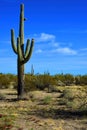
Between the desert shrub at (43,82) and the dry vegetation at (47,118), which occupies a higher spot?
the desert shrub at (43,82)

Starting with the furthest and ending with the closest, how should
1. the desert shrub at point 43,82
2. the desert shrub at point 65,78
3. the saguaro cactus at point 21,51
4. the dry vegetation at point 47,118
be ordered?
the desert shrub at point 65,78 < the desert shrub at point 43,82 < the saguaro cactus at point 21,51 < the dry vegetation at point 47,118

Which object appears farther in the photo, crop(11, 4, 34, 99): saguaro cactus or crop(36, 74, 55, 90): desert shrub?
crop(36, 74, 55, 90): desert shrub

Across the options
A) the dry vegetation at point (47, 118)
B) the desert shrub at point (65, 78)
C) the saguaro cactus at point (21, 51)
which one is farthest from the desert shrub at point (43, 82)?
the dry vegetation at point (47, 118)

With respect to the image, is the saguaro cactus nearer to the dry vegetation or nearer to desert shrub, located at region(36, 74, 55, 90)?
the dry vegetation

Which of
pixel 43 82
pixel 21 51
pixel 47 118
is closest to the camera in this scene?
pixel 47 118

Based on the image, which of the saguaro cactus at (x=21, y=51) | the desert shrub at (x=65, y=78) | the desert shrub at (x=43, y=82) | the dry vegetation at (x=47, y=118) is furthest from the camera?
the desert shrub at (x=65, y=78)

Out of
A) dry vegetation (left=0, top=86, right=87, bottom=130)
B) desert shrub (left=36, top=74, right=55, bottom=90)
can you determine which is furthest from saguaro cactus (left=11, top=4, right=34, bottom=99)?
desert shrub (left=36, top=74, right=55, bottom=90)

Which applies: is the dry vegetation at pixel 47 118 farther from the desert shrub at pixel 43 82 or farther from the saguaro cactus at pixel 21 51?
the desert shrub at pixel 43 82

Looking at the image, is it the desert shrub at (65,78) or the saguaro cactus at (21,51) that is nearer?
the saguaro cactus at (21,51)

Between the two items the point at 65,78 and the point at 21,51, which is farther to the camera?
the point at 65,78

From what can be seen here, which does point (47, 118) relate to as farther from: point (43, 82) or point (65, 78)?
point (65, 78)

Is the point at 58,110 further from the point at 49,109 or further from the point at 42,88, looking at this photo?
the point at 42,88

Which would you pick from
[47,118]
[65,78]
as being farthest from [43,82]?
[47,118]

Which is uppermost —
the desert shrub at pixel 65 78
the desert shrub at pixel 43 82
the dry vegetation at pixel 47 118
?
the desert shrub at pixel 65 78
